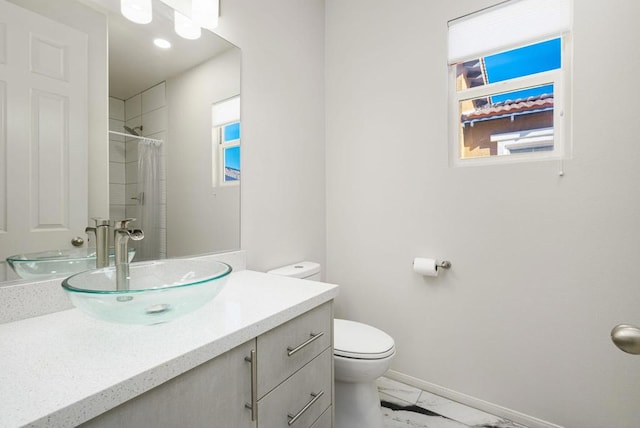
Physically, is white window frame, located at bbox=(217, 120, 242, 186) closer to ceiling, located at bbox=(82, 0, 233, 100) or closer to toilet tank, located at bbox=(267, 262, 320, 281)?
ceiling, located at bbox=(82, 0, 233, 100)

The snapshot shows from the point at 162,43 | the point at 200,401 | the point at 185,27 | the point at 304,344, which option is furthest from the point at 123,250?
the point at 185,27

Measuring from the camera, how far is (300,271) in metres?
1.78

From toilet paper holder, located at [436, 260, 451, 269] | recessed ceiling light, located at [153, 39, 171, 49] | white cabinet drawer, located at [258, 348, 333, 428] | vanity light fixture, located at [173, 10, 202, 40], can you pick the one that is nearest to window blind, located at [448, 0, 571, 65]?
toilet paper holder, located at [436, 260, 451, 269]

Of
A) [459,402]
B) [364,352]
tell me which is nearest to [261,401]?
[364,352]

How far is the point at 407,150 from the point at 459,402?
1.48 metres

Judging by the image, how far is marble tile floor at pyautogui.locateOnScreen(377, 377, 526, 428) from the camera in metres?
1.60

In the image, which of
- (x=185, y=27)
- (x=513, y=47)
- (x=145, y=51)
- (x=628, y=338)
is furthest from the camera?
(x=513, y=47)

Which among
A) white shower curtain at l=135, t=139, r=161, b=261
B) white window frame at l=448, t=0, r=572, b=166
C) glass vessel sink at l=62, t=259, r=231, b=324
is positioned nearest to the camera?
glass vessel sink at l=62, t=259, r=231, b=324

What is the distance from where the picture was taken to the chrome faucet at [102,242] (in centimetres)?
100

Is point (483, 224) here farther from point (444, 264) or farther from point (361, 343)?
point (361, 343)

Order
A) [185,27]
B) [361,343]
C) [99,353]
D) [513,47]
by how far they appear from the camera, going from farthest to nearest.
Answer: [513,47]
[361,343]
[185,27]
[99,353]

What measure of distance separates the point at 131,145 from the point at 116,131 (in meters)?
0.07

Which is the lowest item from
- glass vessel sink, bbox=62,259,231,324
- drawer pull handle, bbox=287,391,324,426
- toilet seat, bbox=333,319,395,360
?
drawer pull handle, bbox=287,391,324,426

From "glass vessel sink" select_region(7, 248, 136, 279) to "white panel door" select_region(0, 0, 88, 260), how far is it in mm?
24
